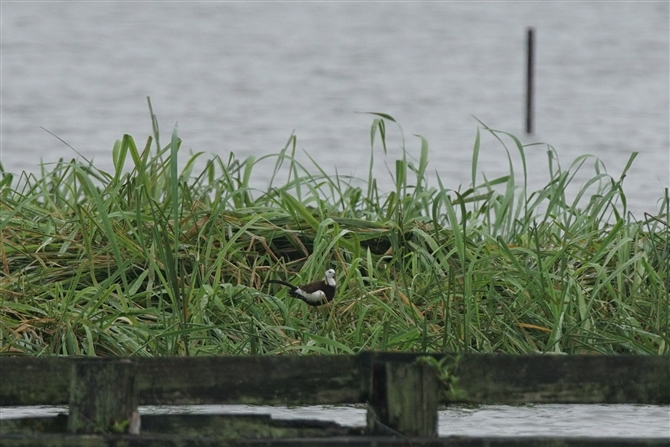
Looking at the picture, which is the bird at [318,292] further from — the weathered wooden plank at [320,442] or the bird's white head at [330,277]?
the weathered wooden plank at [320,442]

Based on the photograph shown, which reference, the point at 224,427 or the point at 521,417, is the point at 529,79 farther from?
the point at 224,427

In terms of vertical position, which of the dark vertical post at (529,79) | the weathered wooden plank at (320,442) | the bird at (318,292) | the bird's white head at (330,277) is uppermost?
the dark vertical post at (529,79)

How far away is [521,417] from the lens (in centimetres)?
678

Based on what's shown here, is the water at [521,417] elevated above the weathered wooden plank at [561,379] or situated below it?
below

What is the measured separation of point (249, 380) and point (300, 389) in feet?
0.67

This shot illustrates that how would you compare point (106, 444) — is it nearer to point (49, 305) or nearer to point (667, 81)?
point (49, 305)

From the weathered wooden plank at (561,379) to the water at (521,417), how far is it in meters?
1.28

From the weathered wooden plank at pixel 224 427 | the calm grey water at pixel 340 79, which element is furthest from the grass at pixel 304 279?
the calm grey water at pixel 340 79

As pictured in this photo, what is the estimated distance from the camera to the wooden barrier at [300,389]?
4.91 m

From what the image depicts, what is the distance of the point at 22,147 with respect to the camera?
877 inches

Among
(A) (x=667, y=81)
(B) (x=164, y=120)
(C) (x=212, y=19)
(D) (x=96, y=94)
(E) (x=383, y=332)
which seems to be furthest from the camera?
(C) (x=212, y=19)

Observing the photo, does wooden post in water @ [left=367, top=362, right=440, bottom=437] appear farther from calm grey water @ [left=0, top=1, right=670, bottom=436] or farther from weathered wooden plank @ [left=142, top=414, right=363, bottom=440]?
calm grey water @ [left=0, top=1, right=670, bottom=436]

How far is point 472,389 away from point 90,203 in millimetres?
4514

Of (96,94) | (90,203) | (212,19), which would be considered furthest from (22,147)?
(212,19)
